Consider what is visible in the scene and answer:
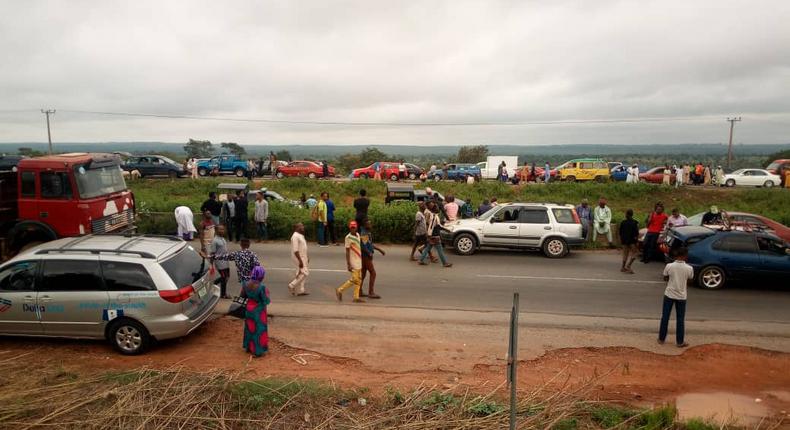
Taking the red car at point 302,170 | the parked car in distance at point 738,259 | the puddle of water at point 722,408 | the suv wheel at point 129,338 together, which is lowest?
the puddle of water at point 722,408

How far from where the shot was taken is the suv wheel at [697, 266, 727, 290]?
11609 millimetres

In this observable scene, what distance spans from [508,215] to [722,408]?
9.30m

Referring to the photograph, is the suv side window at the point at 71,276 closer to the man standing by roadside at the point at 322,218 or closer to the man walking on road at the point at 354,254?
the man walking on road at the point at 354,254

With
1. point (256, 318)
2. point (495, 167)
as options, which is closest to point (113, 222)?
point (256, 318)

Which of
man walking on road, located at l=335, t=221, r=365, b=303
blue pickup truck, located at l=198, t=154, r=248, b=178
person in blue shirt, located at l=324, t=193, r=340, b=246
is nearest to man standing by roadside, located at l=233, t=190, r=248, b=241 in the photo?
person in blue shirt, located at l=324, t=193, r=340, b=246

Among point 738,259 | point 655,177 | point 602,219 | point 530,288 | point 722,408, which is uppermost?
point 655,177

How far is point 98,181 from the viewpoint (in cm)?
1266

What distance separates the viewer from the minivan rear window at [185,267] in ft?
24.9

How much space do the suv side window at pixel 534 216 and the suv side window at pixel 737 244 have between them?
4.59 meters

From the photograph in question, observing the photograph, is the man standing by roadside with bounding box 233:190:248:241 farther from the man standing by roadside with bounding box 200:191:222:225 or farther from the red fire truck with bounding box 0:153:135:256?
the red fire truck with bounding box 0:153:135:256

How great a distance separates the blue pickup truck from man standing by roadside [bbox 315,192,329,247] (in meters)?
20.9


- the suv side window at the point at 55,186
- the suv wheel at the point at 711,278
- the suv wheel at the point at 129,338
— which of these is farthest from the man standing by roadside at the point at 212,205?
the suv wheel at the point at 711,278

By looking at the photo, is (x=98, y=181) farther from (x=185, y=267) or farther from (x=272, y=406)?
Answer: (x=272, y=406)

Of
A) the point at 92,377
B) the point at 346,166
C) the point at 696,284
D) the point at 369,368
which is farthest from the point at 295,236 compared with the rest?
the point at 346,166
